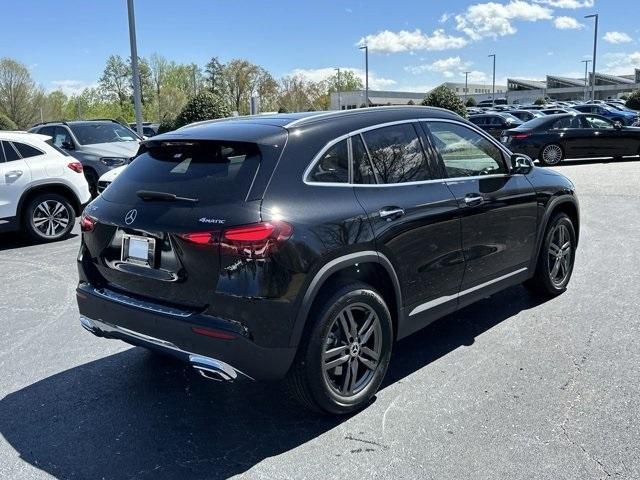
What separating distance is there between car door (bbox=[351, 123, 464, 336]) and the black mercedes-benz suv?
0.4 inches

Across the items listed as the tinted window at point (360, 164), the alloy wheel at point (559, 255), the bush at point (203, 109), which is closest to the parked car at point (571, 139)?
the bush at point (203, 109)

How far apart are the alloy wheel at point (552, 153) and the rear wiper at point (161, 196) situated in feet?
53.8

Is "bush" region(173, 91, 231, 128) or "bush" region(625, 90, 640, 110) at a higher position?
"bush" region(625, 90, 640, 110)

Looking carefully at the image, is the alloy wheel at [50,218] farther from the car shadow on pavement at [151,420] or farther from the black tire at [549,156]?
the black tire at [549,156]

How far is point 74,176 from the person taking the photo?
9.12 metres

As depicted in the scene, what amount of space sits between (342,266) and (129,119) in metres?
70.9

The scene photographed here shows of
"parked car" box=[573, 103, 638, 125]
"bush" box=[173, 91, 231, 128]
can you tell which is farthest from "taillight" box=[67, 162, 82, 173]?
"parked car" box=[573, 103, 638, 125]

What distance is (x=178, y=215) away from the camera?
325 centimetres

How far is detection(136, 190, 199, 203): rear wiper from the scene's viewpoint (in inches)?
130

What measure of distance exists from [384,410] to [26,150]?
727cm

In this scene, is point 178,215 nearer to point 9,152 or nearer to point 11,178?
Answer: point 11,178

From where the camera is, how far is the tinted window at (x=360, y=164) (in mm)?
3670

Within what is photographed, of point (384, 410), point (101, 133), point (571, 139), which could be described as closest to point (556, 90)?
point (571, 139)

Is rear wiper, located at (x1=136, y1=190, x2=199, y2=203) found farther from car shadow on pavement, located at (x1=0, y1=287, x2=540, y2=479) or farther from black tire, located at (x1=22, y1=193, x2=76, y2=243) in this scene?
black tire, located at (x1=22, y1=193, x2=76, y2=243)
